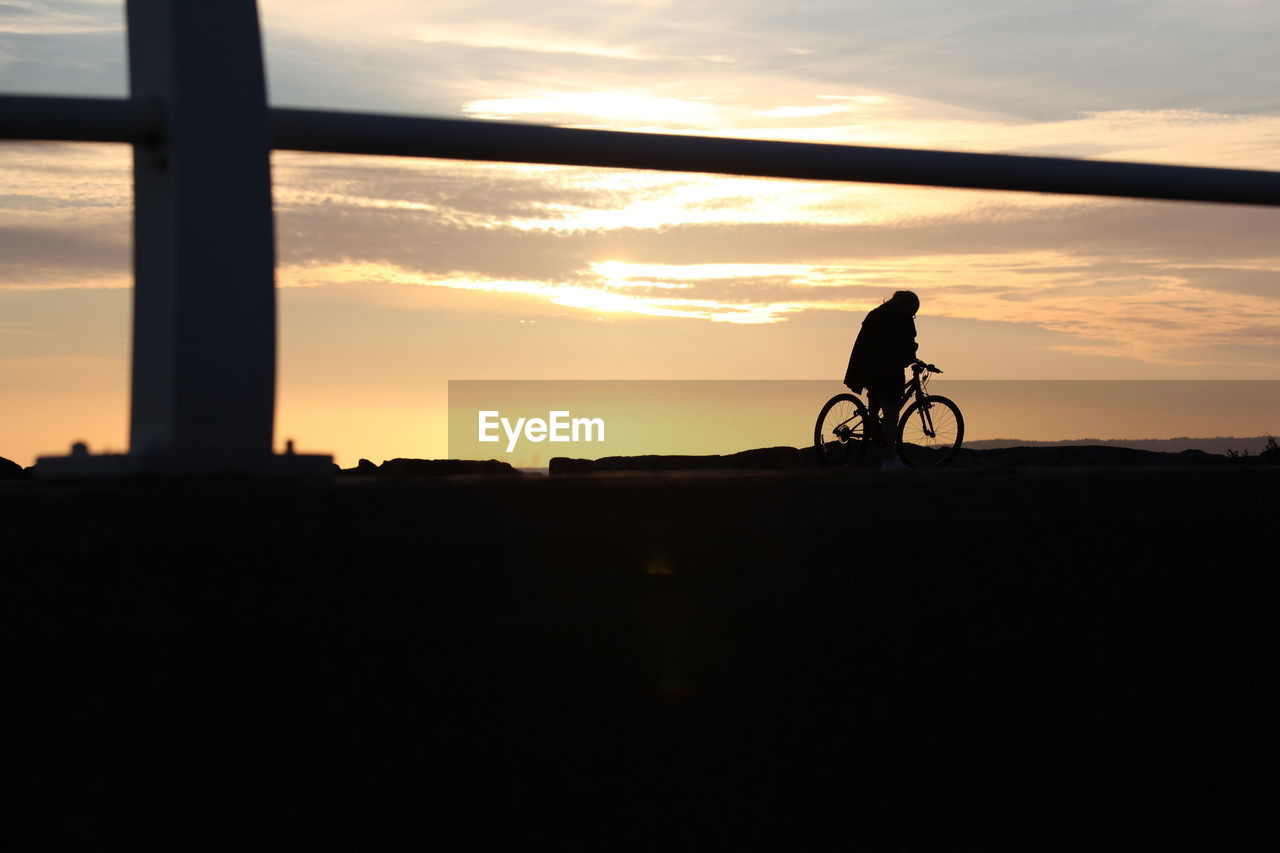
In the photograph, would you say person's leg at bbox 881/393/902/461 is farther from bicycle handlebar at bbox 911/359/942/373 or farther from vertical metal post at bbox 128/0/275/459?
vertical metal post at bbox 128/0/275/459

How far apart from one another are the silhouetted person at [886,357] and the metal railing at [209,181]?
33.3 feet

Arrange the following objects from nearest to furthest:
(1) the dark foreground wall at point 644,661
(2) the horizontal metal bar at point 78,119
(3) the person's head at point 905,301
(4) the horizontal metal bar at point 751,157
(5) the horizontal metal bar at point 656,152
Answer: (1) the dark foreground wall at point 644,661 → (2) the horizontal metal bar at point 78,119 → (5) the horizontal metal bar at point 656,152 → (4) the horizontal metal bar at point 751,157 → (3) the person's head at point 905,301

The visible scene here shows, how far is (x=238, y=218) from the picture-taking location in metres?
3.24

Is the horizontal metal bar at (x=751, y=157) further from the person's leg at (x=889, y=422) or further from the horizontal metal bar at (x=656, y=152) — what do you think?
the person's leg at (x=889, y=422)

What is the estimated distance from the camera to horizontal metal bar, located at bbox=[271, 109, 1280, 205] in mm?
3303

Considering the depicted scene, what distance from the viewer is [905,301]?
13227 mm

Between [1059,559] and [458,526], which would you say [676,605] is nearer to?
[458,526]

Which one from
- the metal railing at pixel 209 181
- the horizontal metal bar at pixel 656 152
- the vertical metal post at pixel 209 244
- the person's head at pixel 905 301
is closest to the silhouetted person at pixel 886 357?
the person's head at pixel 905 301

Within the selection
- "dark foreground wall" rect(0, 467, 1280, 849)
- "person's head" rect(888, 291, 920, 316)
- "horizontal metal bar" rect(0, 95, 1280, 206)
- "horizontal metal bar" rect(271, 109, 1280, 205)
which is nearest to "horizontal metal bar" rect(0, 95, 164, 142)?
"horizontal metal bar" rect(0, 95, 1280, 206)

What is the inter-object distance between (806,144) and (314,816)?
77.6 inches

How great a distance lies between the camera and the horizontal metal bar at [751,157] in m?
3.30

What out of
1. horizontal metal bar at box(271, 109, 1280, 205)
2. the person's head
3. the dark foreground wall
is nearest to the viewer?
the dark foreground wall

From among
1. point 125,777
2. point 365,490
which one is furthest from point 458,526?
point 125,777

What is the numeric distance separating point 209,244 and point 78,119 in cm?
37
